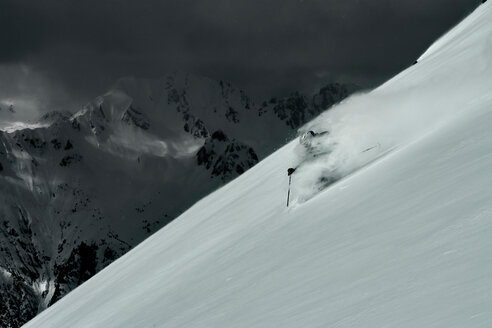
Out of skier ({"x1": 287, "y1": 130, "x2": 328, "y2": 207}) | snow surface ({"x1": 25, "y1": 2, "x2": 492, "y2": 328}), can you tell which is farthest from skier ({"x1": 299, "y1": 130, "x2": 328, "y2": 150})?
snow surface ({"x1": 25, "y1": 2, "x2": 492, "y2": 328})

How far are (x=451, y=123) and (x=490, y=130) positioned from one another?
255cm

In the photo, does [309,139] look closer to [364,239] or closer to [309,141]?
[309,141]

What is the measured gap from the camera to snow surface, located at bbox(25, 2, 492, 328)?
5.34m

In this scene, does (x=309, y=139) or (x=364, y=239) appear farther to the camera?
(x=309, y=139)

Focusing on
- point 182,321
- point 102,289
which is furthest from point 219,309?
point 102,289

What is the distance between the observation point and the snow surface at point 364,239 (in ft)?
17.5

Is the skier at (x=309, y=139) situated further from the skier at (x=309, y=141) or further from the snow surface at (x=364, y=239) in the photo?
the snow surface at (x=364, y=239)

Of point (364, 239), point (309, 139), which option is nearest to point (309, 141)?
point (309, 139)

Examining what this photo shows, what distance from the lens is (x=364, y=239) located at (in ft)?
25.8

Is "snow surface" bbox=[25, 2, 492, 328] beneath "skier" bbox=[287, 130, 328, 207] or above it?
beneath

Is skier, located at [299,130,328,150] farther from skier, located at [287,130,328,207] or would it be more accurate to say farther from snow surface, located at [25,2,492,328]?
snow surface, located at [25,2,492,328]

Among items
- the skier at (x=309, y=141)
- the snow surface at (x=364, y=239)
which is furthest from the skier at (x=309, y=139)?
the snow surface at (x=364, y=239)

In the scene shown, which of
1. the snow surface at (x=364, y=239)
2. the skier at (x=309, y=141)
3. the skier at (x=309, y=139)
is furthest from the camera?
the skier at (x=309, y=139)

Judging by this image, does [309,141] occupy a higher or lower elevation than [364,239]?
higher
